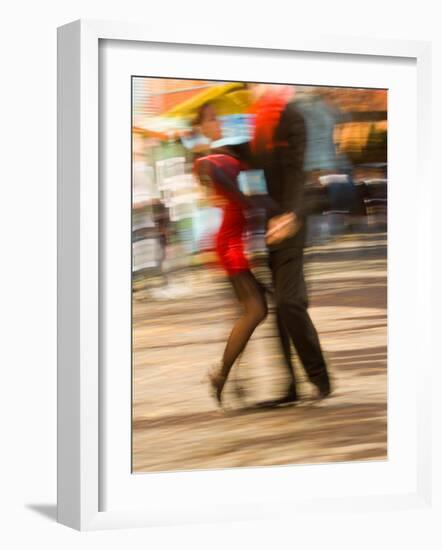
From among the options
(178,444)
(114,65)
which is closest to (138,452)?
(178,444)

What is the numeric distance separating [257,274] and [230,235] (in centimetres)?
22

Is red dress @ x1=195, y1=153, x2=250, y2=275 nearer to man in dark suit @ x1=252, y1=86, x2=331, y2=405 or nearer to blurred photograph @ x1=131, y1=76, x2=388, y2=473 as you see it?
blurred photograph @ x1=131, y1=76, x2=388, y2=473

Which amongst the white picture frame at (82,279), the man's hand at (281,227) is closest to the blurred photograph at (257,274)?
the man's hand at (281,227)

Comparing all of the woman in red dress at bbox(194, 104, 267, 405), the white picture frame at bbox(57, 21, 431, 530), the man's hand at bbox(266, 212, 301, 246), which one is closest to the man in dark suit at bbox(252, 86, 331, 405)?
the man's hand at bbox(266, 212, 301, 246)

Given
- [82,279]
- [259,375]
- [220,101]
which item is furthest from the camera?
[259,375]

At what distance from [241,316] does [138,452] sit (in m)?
0.76

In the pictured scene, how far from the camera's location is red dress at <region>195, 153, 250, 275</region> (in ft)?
21.9

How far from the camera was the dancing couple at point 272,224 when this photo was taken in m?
6.70

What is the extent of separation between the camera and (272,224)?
267 inches

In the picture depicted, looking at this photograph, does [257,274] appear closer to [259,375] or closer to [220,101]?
[259,375]

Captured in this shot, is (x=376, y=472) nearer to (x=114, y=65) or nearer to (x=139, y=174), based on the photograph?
(x=139, y=174)

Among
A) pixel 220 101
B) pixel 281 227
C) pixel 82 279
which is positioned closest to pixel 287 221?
pixel 281 227
